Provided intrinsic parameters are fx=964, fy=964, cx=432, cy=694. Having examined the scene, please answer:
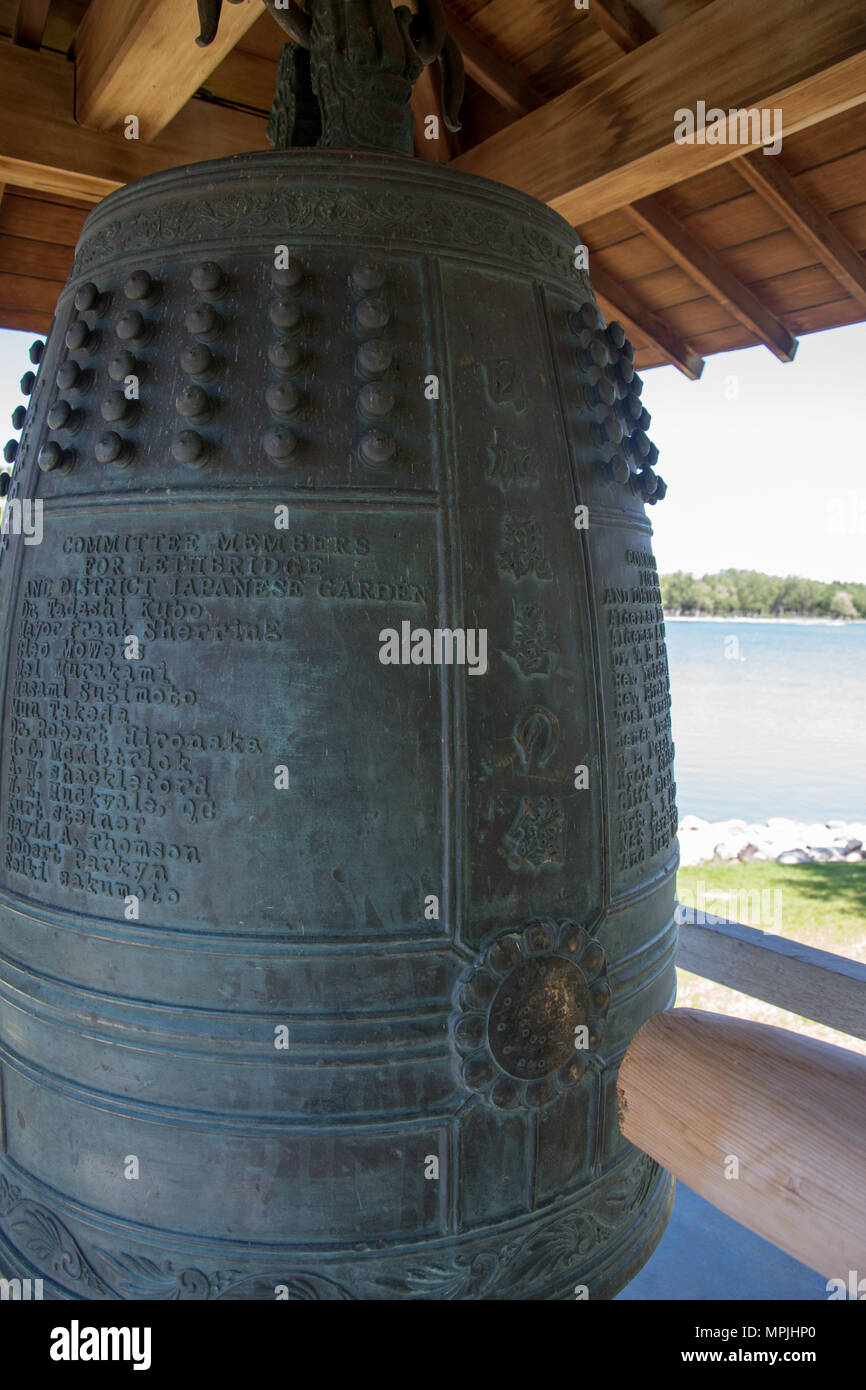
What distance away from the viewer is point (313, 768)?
165cm

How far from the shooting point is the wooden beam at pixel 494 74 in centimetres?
299

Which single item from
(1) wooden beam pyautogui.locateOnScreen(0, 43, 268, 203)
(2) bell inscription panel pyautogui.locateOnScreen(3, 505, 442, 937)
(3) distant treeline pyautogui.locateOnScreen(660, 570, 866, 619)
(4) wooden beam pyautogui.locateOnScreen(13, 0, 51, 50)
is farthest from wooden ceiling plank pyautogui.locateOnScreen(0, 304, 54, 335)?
(3) distant treeline pyautogui.locateOnScreen(660, 570, 866, 619)

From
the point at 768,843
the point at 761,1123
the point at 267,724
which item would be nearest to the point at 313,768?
the point at 267,724

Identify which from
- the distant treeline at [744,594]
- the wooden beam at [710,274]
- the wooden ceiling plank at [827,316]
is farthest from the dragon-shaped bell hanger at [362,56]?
the distant treeline at [744,594]

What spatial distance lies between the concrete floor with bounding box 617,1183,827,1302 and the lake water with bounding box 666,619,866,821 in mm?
2218

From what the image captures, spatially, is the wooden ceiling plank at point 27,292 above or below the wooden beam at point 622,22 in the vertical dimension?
below

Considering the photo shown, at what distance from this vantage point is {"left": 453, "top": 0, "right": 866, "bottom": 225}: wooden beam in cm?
224

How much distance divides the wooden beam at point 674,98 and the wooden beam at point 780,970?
228 cm

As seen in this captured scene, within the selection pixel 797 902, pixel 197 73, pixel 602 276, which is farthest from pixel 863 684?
pixel 197 73

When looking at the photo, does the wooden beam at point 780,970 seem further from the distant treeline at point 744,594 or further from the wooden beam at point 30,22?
the distant treeline at point 744,594

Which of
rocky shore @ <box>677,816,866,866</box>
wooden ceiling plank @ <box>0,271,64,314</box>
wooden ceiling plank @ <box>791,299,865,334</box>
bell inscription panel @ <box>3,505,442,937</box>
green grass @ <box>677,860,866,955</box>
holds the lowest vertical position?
green grass @ <box>677,860,866,955</box>

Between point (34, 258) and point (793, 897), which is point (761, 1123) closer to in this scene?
point (34, 258)

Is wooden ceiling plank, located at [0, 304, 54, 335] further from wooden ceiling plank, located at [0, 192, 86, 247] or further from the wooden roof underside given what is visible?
wooden ceiling plank, located at [0, 192, 86, 247]

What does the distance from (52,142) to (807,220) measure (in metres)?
2.29
